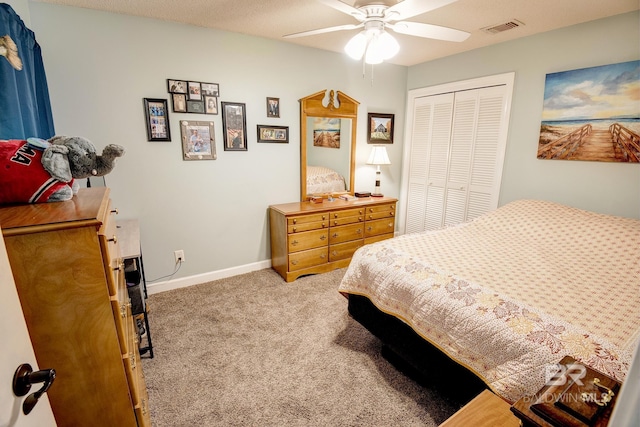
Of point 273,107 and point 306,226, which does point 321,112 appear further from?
point 306,226

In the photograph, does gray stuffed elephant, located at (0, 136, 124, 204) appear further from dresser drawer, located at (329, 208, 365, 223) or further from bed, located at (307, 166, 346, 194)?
bed, located at (307, 166, 346, 194)

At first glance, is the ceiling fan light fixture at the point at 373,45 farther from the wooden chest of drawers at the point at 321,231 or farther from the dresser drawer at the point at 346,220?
the dresser drawer at the point at 346,220

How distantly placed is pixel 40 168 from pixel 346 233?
8.92ft

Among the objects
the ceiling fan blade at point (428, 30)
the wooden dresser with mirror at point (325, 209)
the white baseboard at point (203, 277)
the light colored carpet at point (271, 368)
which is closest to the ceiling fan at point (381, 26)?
the ceiling fan blade at point (428, 30)

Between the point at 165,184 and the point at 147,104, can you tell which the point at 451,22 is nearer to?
the point at 147,104

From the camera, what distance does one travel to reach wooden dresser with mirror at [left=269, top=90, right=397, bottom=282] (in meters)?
3.10

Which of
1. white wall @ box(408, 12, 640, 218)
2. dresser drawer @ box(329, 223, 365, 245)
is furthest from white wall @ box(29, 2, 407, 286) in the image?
white wall @ box(408, 12, 640, 218)

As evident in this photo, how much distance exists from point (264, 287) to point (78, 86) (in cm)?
228

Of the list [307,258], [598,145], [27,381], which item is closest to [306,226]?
[307,258]

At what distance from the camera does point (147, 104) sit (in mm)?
2545

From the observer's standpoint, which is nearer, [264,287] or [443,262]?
[443,262]

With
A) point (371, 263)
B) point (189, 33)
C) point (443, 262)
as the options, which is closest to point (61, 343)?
point (371, 263)

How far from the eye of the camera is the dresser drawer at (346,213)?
3259 mm

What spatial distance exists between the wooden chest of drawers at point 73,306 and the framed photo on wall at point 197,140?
1787 mm
